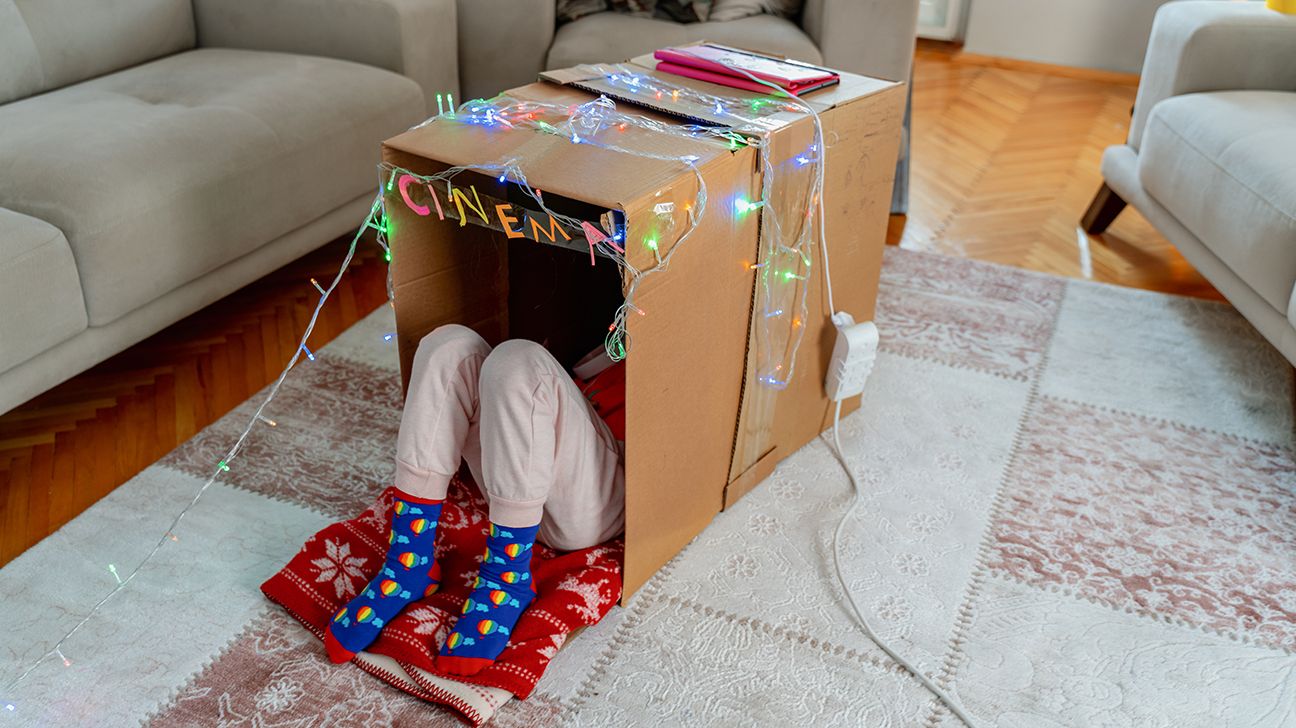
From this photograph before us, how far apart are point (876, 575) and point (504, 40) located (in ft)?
5.29

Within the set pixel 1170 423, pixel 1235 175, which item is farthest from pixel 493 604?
pixel 1235 175

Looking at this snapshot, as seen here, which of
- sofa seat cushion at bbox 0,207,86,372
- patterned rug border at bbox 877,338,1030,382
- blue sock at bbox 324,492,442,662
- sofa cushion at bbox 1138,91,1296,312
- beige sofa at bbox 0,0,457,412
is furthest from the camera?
patterned rug border at bbox 877,338,1030,382

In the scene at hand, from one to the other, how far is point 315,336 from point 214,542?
0.60 m

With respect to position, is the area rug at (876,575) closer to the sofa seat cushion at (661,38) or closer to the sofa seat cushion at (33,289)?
the sofa seat cushion at (33,289)

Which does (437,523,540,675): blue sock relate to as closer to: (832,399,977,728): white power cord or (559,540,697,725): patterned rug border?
(559,540,697,725): patterned rug border

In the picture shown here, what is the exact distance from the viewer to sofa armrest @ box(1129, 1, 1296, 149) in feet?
6.87

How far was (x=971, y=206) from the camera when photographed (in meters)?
2.67

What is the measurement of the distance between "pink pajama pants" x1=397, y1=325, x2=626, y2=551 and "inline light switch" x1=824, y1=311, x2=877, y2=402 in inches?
17.4

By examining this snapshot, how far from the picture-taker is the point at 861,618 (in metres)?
1.38

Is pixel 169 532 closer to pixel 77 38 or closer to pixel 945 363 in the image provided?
pixel 77 38

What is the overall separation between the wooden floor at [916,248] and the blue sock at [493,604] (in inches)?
26.1

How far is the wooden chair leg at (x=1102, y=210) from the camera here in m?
2.48

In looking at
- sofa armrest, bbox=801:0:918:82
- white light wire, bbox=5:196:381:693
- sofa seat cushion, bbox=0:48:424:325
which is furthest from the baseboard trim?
white light wire, bbox=5:196:381:693

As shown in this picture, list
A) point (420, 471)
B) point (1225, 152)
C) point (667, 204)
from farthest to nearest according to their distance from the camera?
point (1225, 152) → point (420, 471) → point (667, 204)
